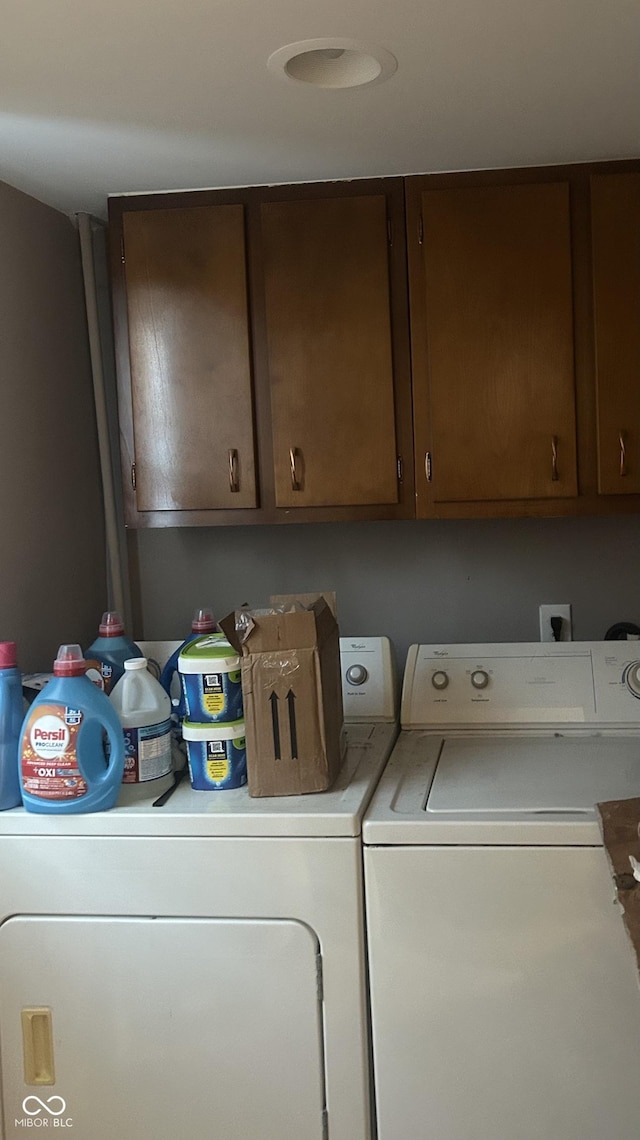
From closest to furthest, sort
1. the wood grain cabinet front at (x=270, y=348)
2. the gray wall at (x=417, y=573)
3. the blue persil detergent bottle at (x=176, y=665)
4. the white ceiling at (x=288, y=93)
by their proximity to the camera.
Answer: the white ceiling at (x=288, y=93)
the blue persil detergent bottle at (x=176, y=665)
the wood grain cabinet front at (x=270, y=348)
the gray wall at (x=417, y=573)

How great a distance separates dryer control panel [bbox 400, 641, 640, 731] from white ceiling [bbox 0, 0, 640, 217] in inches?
43.8

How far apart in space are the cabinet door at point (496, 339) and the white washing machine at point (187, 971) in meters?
0.83

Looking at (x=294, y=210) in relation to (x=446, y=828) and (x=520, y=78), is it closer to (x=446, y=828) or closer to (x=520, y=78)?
(x=520, y=78)

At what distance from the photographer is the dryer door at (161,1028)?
185 cm

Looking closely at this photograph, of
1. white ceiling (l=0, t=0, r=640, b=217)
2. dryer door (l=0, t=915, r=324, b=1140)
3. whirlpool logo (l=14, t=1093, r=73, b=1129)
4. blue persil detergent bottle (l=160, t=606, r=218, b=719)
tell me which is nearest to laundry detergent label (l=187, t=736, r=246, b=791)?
blue persil detergent bottle (l=160, t=606, r=218, b=719)

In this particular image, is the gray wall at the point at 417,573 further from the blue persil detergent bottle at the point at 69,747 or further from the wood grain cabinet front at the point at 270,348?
the blue persil detergent bottle at the point at 69,747

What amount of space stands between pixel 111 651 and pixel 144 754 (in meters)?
0.38

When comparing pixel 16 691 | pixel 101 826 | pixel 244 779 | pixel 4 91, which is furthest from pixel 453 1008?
pixel 4 91

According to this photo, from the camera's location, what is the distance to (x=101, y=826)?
1888 millimetres

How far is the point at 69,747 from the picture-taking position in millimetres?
1870

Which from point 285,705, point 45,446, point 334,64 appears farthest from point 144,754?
point 334,64

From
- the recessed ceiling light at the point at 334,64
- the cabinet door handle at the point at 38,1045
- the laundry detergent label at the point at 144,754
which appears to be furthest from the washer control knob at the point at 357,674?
the recessed ceiling light at the point at 334,64

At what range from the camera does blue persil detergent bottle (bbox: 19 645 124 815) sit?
1.88 meters

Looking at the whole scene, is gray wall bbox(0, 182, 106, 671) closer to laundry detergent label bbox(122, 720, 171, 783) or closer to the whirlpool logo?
laundry detergent label bbox(122, 720, 171, 783)
